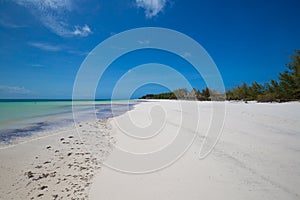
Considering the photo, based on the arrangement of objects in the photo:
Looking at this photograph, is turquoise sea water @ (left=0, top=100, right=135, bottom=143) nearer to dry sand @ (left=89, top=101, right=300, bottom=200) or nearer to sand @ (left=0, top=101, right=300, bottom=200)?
sand @ (left=0, top=101, right=300, bottom=200)

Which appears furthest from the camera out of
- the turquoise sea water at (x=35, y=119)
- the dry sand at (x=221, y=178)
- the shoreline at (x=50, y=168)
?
the turquoise sea water at (x=35, y=119)

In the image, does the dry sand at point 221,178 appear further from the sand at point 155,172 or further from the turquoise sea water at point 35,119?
the turquoise sea water at point 35,119

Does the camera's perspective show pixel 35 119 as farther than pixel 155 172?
Yes

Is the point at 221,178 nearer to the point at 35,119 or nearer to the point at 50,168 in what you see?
the point at 50,168

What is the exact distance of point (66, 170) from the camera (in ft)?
9.72

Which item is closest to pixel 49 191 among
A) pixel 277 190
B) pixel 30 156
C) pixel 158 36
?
pixel 30 156

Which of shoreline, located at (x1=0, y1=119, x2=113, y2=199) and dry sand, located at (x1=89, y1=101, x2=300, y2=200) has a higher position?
dry sand, located at (x1=89, y1=101, x2=300, y2=200)

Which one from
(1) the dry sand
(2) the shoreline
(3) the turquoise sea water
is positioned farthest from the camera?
(3) the turquoise sea water

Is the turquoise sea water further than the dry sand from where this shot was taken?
Yes

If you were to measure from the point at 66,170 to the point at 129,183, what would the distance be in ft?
4.88

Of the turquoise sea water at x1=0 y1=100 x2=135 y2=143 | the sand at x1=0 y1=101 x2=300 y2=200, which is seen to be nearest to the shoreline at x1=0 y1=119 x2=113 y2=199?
the sand at x1=0 y1=101 x2=300 y2=200

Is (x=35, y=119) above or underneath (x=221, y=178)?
underneath

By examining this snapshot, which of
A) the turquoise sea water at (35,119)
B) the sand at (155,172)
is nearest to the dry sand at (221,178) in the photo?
the sand at (155,172)

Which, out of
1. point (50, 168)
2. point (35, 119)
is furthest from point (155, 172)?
point (35, 119)
